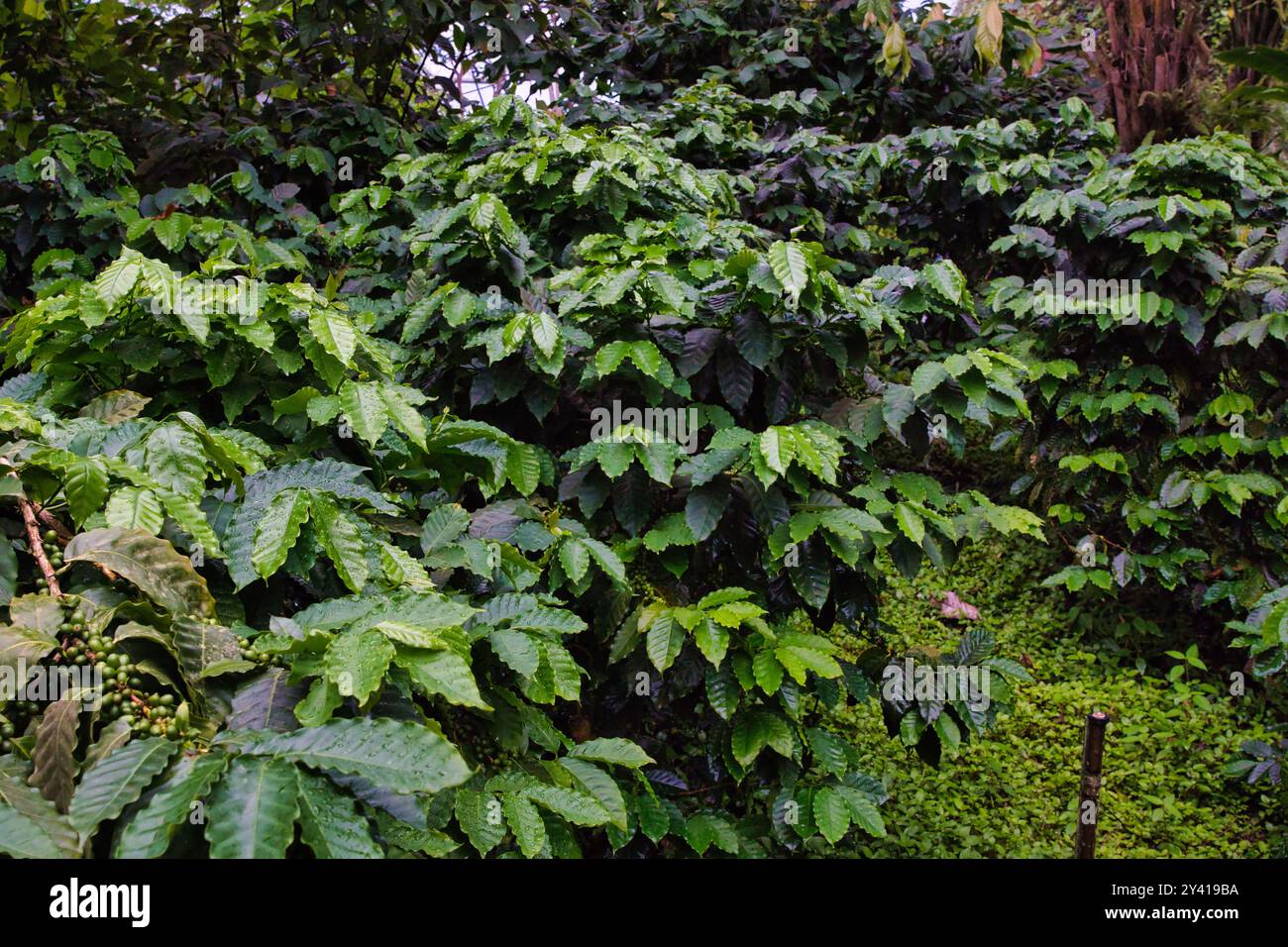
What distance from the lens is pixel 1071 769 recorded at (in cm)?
368

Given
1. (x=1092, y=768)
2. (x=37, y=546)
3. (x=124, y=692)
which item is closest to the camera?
(x=124, y=692)

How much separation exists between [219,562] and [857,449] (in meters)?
1.53

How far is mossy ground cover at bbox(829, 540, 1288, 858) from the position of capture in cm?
332

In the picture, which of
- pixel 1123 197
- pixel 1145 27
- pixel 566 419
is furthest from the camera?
pixel 1145 27

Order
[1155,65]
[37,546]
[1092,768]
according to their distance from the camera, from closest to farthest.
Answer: [37,546] < [1092,768] < [1155,65]

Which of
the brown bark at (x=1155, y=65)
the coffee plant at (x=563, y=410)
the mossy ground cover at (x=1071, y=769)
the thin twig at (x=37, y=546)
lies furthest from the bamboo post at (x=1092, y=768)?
the brown bark at (x=1155, y=65)

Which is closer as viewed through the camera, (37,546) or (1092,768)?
(37,546)

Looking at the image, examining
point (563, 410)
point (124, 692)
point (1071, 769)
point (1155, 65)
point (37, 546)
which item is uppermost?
point (1155, 65)

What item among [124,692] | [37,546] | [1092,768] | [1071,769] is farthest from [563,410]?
[1071,769]

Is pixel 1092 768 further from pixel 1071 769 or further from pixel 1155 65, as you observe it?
pixel 1155 65

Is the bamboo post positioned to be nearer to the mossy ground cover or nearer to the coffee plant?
the coffee plant
